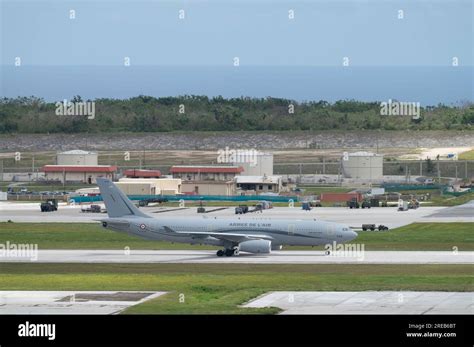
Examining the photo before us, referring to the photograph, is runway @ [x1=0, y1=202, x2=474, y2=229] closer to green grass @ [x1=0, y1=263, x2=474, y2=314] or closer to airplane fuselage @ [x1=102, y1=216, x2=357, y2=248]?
airplane fuselage @ [x1=102, y1=216, x2=357, y2=248]

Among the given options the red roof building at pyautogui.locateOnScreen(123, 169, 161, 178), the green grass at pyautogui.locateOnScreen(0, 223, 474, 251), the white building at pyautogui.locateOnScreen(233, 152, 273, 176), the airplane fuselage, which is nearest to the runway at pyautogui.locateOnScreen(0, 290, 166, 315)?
the airplane fuselage

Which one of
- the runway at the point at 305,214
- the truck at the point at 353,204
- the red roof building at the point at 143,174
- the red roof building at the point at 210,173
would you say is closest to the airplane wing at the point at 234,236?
the runway at the point at 305,214

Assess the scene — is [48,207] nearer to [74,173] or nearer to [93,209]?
[93,209]

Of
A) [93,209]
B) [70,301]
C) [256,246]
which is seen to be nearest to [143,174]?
[93,209]

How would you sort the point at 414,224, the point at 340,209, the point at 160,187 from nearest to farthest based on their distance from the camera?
1. the point at 414,224
2. the point at 340,209
3. the point at 160,187
